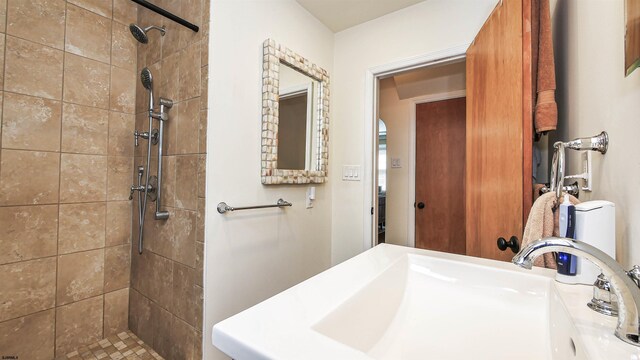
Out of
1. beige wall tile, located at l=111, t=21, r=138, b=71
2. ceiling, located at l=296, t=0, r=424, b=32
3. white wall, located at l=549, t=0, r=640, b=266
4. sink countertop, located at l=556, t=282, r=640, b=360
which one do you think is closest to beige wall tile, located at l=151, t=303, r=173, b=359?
beige wall tile, located at l=111, t=21, r=138, b=71

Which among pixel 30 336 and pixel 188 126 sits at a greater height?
pixel 188 126

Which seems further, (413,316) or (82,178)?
(82,178)

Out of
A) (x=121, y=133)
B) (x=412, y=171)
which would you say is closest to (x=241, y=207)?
(x=121, y=133)

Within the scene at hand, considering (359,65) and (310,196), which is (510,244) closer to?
(310,196)

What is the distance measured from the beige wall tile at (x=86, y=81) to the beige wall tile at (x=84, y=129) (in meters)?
0.05

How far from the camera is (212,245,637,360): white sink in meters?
0.48

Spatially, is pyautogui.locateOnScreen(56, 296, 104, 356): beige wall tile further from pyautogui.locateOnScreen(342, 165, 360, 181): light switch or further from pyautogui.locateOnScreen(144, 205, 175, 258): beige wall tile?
pyautogui.locateOnScreen(342, 165, 360, 181): light switch

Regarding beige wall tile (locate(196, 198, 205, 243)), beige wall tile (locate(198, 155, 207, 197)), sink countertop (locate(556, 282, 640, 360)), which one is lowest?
sink countertop (locate(556, 282, 640, 360))

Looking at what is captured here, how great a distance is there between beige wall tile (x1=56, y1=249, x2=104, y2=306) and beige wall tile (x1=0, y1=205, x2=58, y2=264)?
0.11m

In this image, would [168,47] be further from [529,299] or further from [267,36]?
[529,299]

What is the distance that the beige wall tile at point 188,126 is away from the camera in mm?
1314

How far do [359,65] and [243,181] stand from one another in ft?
4.25

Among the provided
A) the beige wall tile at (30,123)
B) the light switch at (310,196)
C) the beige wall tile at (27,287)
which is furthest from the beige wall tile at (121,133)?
the light switch at (310,196)

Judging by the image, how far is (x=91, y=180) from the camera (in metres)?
1.60
